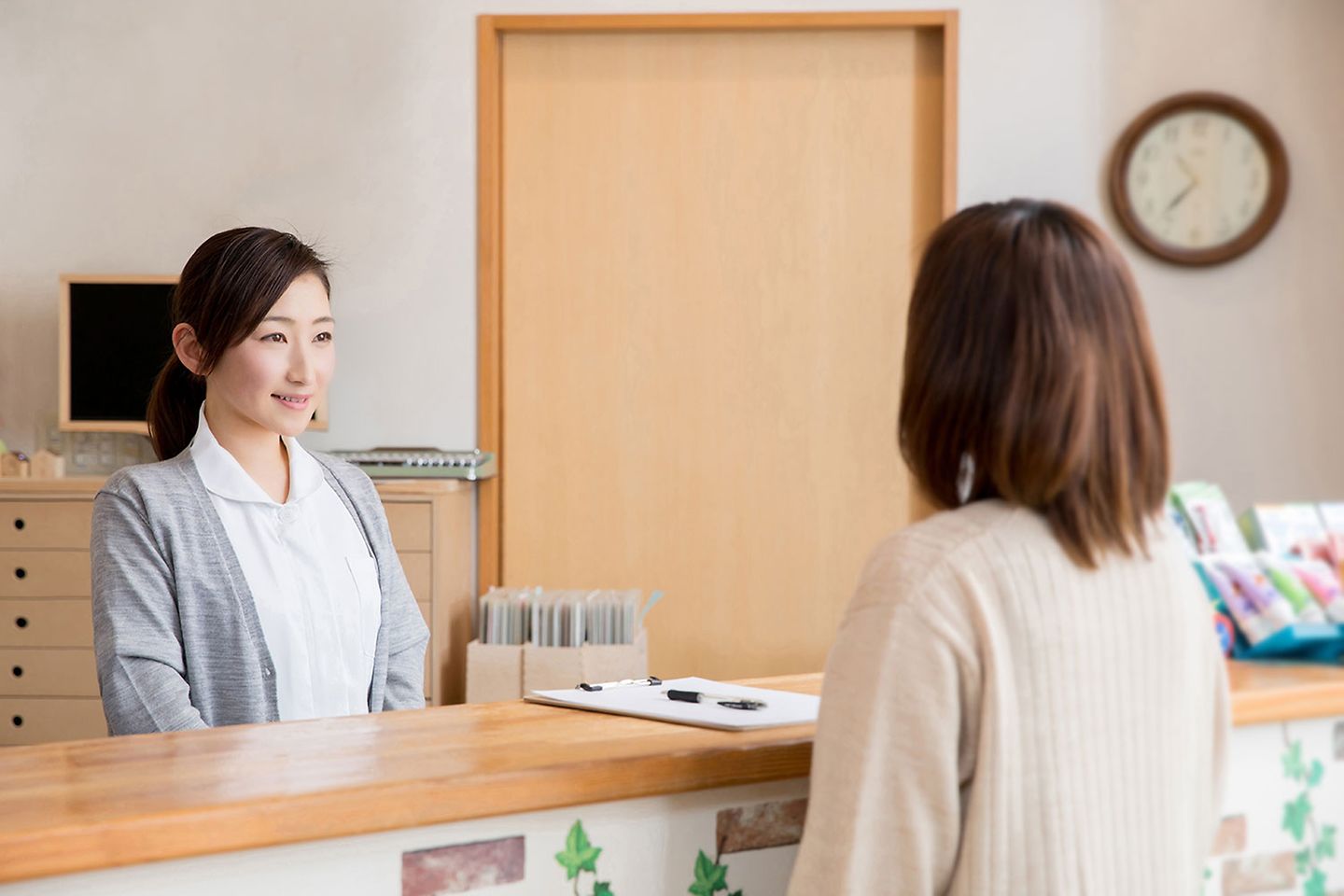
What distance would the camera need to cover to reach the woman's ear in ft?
5.66

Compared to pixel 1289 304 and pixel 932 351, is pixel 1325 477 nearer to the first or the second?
pixel 1289 304

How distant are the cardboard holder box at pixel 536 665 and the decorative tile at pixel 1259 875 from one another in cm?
221

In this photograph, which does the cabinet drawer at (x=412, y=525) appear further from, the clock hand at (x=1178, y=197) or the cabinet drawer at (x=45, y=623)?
the clock hand at (x=1178, y=197)

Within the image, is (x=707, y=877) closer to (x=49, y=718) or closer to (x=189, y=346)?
(x=189, y=346)

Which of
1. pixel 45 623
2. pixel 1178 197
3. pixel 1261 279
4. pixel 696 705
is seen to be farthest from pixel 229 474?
pixel 1261 279

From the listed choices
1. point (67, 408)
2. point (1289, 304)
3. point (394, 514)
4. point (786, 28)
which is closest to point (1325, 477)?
point (1289, 304)

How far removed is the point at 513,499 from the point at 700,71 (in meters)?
1.37

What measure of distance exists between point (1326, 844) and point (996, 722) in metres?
0.75

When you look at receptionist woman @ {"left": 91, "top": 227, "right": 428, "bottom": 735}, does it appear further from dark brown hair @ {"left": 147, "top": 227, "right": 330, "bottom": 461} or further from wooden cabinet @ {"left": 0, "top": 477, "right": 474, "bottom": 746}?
wooden cabinet @ {"left": 0, "top": 477, "right": 474, "bottom": 746}

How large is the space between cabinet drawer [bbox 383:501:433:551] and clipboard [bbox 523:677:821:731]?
2.09 meters

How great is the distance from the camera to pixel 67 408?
12.5 feet

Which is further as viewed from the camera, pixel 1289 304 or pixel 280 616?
pixel 1289 304

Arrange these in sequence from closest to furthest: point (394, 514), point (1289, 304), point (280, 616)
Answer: point (280, 616), point (394, 514), point (1289, 304)

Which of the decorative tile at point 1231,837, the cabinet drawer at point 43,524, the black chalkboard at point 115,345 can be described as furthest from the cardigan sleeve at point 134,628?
the black chalkboard at point 115,345
